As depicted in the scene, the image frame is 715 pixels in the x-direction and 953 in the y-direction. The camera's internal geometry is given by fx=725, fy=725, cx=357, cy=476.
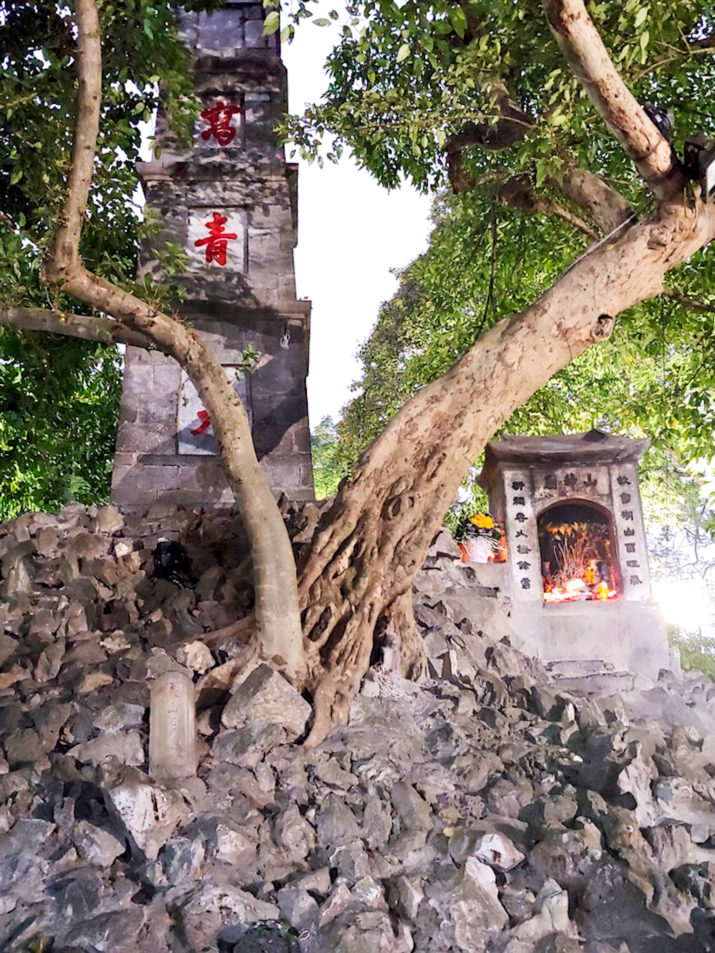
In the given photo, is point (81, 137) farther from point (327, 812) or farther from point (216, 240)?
point (216, 240)

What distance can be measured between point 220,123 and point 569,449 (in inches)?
282

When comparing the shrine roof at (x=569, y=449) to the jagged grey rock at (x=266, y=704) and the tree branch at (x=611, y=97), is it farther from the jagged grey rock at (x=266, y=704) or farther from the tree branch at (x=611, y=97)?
the jagged grey rock at (x=266, y=704)

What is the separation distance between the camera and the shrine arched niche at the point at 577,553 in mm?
11125

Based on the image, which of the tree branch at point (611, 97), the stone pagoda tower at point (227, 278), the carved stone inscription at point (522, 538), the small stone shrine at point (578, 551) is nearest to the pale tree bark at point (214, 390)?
the tree branch at point (611, 97)

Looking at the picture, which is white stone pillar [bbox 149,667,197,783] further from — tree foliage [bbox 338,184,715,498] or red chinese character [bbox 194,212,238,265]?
tree foliage [bbox 338,184,715,498]

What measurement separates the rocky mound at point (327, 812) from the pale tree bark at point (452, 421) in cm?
62

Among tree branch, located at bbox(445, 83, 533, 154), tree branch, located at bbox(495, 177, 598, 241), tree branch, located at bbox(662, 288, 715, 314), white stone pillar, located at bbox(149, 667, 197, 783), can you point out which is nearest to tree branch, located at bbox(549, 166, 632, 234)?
tree branch, located at bbox(495, 177, 598, 241)

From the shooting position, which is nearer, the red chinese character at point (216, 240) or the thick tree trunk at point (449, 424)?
the thick tree trunk at point (449, 424)

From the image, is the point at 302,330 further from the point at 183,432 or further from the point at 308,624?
the point at 308,624

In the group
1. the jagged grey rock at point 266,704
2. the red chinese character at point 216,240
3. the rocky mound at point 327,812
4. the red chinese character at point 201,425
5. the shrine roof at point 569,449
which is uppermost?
the red chinese character at point 216,240

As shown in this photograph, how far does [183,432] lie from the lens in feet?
30.5

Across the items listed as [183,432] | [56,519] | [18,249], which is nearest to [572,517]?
[183,432]

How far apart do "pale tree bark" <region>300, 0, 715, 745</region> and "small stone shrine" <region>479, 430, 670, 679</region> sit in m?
4.88

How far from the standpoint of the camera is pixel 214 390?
5.55 metres
